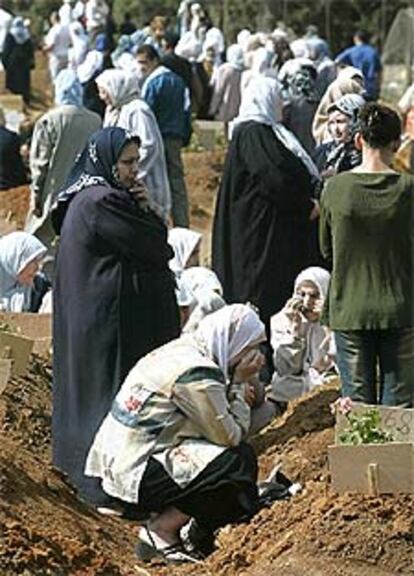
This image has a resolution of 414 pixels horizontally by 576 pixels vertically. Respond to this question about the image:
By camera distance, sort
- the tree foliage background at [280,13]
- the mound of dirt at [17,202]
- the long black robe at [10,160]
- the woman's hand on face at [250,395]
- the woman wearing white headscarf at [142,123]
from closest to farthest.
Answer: the woman's hand on face at [250,395]
the woman wearing white headscarf at [142,123]
the long black robe at [10,160]
the mound of dirt at [17,202]
the tree foliage background at [280,13]

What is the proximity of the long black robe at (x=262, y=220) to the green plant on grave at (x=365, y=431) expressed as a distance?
363 cm

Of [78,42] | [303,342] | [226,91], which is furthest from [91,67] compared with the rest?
[303,342]

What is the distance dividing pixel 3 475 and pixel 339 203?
69.7 inches

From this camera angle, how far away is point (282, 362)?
33.6ft

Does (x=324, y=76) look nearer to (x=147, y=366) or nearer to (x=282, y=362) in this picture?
(x=282, y=362)

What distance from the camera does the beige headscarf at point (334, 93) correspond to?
12.0m

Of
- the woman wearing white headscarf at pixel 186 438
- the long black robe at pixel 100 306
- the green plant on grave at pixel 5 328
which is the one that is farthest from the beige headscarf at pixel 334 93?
the woman wearing white headscarf at pixel 186 438

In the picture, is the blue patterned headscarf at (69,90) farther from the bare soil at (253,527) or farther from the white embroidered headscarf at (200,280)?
the bare soil at (253,527)

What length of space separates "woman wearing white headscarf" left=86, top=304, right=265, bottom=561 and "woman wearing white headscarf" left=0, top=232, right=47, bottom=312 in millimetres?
3395

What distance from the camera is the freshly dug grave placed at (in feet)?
21.7

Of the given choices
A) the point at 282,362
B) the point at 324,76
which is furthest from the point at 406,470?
the point at 324,76

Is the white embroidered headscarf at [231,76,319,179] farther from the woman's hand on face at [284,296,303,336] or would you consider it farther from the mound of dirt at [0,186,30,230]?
the mound of dirt at [0,186,30,230]

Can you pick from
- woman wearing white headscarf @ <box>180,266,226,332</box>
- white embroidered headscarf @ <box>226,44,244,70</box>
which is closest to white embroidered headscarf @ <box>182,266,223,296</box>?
woman wearing white headscarf @ <box>180,266,226,332</box>

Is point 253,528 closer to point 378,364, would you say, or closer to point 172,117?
point 378,364
